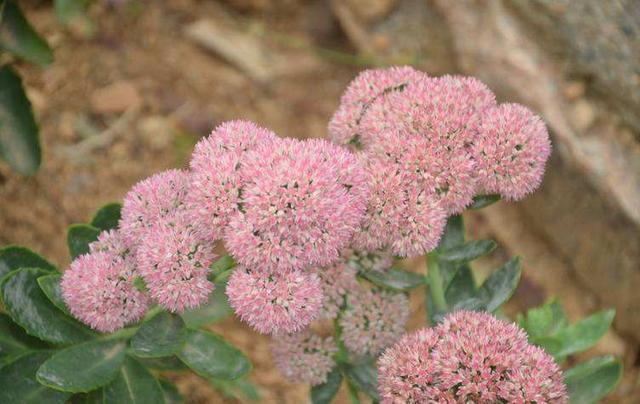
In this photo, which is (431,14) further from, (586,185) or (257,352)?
(257,352)

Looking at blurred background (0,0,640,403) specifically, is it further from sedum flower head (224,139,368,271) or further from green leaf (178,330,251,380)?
sedum flower head (224,139,368,271)

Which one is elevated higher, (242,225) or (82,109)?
(82,109)

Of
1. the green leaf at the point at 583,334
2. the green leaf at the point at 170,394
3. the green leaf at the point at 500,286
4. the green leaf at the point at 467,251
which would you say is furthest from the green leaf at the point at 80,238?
the green leaf at the point at 583,334

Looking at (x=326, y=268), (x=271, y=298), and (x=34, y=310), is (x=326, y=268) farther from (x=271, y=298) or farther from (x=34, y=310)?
(x=34, y=310)

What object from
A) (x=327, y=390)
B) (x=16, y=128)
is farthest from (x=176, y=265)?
(x=16, y=128)

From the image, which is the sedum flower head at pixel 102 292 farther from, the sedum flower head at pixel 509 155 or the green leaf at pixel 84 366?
the sedum flower head at pixel 509 155

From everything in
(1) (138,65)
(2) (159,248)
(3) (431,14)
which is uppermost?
(3) (431,14)

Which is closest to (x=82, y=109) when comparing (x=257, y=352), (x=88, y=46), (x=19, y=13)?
(x=88, y=46)

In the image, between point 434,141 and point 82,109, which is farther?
point 82,109
